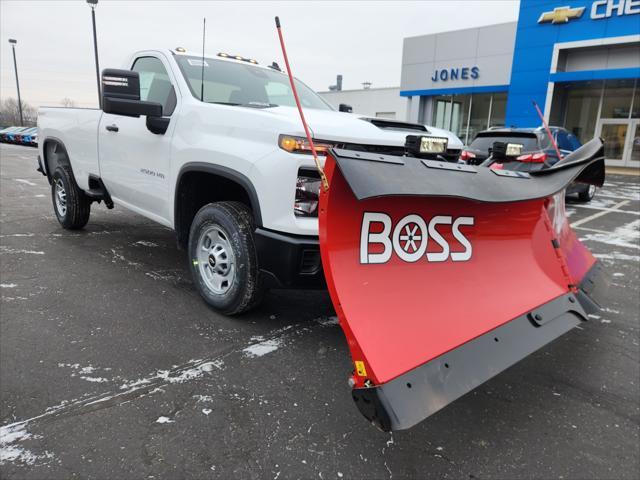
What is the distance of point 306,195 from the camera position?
2.86m

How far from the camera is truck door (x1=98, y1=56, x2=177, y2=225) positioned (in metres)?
3.92

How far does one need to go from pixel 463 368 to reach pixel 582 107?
23.5 meters

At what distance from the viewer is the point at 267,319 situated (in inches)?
144

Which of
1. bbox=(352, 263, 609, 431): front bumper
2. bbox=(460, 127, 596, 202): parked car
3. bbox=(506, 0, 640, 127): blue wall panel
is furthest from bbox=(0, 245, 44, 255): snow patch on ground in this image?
A: bbox=(506, 0, 640, 127): blue wall panel

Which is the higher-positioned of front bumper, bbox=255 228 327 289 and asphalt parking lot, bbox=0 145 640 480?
front bumper, bbox=255 228 327 289

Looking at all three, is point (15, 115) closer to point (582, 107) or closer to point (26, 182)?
point (26, 182)

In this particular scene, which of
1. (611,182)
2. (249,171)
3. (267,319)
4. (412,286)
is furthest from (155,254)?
(611,182)

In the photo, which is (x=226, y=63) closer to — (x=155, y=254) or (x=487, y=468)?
(x=155, y=254)

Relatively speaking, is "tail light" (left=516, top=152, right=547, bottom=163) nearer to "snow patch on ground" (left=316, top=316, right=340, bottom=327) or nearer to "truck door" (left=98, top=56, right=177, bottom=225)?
"snow patch on ground" (left=316, top=316, right=340, bottom=327)

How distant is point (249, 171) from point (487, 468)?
83.2 inches

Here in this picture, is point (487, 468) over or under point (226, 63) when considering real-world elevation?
under

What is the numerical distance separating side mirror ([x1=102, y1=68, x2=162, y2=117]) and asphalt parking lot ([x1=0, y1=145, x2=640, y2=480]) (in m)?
1.55

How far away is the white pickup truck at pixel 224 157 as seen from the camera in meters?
2.84

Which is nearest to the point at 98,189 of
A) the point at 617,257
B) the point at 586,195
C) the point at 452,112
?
the point at 617,257
